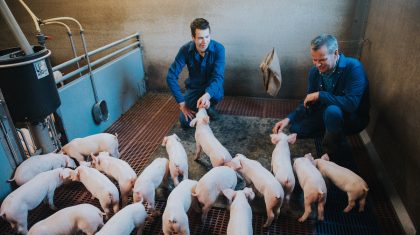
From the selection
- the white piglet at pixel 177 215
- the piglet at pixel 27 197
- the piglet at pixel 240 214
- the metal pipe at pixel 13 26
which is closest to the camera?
the piglet at pixel 240 214

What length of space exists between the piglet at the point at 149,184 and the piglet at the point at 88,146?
680mm

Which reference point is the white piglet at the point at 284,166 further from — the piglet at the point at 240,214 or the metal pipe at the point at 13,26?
the metal pipe at the point at 13,26

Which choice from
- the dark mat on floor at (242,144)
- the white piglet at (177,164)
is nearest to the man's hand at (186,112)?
the dark mat on floor at (242,144)

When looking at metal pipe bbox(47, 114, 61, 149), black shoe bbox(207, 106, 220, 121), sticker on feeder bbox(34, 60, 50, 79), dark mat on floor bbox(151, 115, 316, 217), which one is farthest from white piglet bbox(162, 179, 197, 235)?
black shoe bbox(207, 106, 220, 121)

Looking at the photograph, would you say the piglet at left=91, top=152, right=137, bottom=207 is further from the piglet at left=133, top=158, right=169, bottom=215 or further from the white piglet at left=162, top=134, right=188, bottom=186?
the white piglet at left=162, top=134, right=188, bottom=186

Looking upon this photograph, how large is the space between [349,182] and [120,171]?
1775 millimetres

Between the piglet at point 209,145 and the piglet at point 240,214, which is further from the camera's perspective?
the piglet at point 209,145

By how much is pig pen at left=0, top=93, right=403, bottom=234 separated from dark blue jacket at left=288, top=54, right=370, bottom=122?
547 mm

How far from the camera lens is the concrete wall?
87.8 inches

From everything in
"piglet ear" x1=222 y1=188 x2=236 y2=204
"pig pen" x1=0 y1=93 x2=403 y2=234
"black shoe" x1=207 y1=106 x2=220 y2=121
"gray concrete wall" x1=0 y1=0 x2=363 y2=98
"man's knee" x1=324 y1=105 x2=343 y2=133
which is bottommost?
"pig pen" x1=0 y1=93 x2=403 y2=234

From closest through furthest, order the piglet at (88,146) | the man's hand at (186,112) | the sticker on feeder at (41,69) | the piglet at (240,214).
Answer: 1. the piglet at (240,214)
2. the sticker on feeder at (41,69)
3. the piglet at (88,146)
4. the man's hand at (186,112)

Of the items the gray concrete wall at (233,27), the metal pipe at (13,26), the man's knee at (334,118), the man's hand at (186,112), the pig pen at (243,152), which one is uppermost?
the metal pipe at (13,26)

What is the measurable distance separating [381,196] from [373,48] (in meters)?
1.74

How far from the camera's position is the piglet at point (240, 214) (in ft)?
5.93
